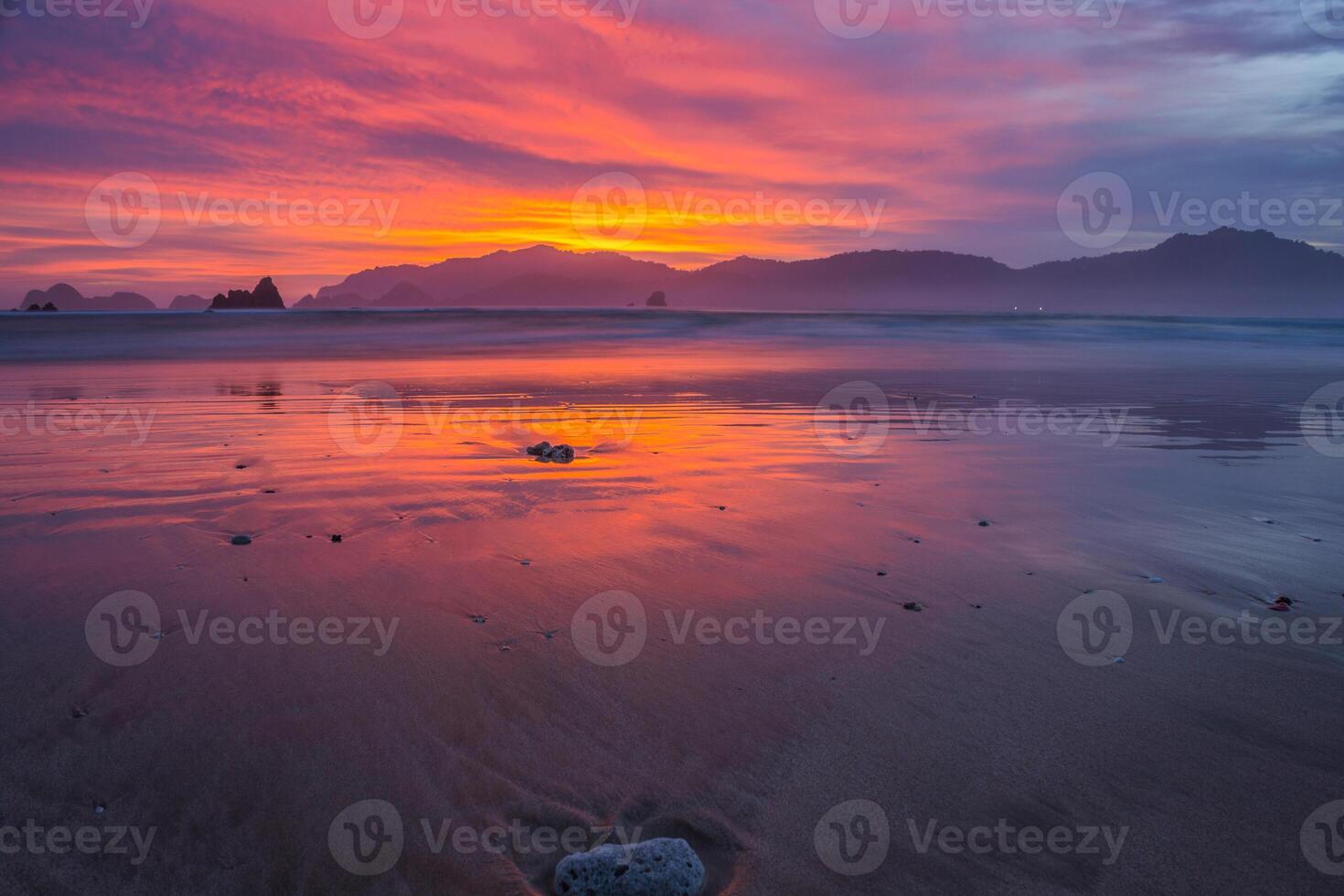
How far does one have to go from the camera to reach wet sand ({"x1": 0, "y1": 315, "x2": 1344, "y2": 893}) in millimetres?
2246

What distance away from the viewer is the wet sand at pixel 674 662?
2.25 metres

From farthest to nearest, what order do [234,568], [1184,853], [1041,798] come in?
1. [234,568]
2. [1041,798]
3. [1184,853]

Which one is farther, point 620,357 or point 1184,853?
point 620,357

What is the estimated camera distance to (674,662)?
322 cm

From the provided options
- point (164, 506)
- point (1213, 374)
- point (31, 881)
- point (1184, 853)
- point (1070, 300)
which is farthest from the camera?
point (1070, 300)

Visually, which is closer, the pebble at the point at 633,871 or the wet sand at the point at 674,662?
the pebble at the point at 633,871

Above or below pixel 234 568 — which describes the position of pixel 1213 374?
above

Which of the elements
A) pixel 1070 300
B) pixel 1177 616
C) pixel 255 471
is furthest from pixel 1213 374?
pixel 1070 300

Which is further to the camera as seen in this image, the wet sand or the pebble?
the wet sand

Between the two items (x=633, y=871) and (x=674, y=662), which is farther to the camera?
(x=674, y=662)

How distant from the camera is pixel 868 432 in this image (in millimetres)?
8781

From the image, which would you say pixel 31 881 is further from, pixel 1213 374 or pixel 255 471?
pixel 1213 374

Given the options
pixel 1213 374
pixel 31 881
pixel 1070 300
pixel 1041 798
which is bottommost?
pixel 31 881

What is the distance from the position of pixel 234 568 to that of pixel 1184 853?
4318 millimetres
